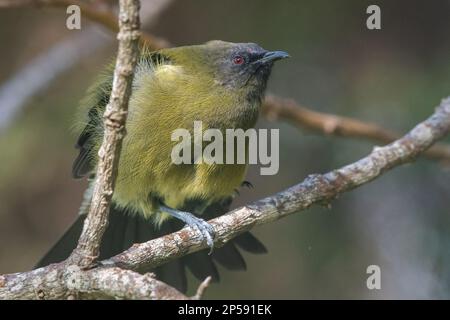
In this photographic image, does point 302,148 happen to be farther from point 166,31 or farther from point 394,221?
point 166,31

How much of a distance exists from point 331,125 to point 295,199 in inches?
54.7

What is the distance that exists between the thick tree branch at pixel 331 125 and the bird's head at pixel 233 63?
752mm

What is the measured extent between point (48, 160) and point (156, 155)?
236 cm

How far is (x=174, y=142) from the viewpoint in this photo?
3.78 m

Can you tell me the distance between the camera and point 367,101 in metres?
5.89

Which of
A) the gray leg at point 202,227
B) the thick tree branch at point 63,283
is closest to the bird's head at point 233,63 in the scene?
the gray leg at point 202,227

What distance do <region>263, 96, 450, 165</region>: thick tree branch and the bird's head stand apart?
0.75 meters

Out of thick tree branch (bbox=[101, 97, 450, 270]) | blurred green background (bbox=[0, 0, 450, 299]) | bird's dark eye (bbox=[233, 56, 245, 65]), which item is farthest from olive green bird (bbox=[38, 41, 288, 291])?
blurred green background (bbox=[0, 0, 450, 299])

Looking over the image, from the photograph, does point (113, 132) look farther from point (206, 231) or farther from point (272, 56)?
point (272, 56)

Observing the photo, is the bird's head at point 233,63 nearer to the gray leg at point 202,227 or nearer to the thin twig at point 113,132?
the gray leg at point 202,227

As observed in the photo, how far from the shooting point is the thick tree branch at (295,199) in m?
3.10

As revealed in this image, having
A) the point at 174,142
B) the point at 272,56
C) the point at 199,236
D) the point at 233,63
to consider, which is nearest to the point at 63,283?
the point at 199,236

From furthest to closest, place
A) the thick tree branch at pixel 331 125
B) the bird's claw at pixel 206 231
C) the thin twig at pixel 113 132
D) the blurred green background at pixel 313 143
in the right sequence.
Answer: the blurred green background at pixel 313 143, the thick tree branch at pixel 331 125, the bird's claw at pixel 206 231, the thin twig at pixel 113 132

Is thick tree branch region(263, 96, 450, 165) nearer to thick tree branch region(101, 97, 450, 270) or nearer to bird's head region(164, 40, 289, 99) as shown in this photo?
thick tree branch region(101, 97, 450, 270)
